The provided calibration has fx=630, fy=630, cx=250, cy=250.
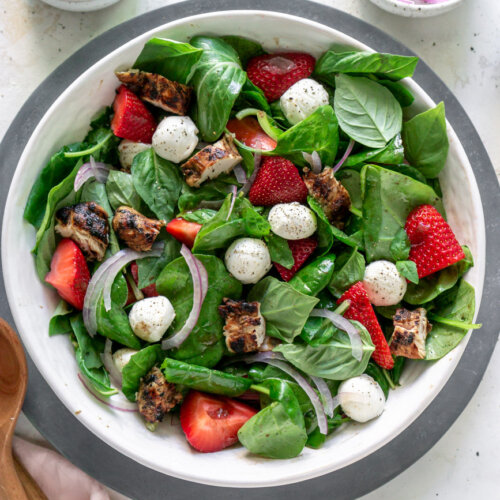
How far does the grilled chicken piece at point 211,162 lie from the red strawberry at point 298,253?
0.28 metres

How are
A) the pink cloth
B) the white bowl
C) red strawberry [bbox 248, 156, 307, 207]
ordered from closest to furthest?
the white bowl < red strawberry [bbox 248, 156, 307, 207] < the pink cloth

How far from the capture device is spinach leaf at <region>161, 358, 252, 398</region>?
168cm

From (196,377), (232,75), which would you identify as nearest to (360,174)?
(232,75)

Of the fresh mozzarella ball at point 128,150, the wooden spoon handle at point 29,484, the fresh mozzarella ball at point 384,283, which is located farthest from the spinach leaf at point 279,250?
the wooden spoon handle at point 29,484

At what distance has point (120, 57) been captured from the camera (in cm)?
170

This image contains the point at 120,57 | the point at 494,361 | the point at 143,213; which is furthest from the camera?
the point at 494,361

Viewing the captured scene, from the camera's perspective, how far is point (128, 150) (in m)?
1.79

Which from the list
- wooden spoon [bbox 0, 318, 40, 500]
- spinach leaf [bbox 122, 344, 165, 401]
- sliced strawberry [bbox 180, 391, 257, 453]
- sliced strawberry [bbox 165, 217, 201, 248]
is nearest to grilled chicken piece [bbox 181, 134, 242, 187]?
sliced strawberry [bbox 165, 217, 201, 248]

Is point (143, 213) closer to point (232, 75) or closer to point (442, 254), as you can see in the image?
point (232, 75)

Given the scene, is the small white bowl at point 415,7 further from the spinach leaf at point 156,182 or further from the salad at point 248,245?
the spinach leaf at point 156,182

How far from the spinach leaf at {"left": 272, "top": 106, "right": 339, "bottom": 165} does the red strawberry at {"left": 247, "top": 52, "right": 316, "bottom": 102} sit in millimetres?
172

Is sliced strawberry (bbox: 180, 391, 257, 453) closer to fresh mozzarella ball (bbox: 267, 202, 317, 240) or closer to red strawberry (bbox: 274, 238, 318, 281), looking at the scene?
red strawberry (bbox: 274, 238, 318, 281)

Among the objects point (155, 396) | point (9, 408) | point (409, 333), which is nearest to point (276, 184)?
point (409, 333)

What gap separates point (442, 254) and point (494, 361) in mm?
563
